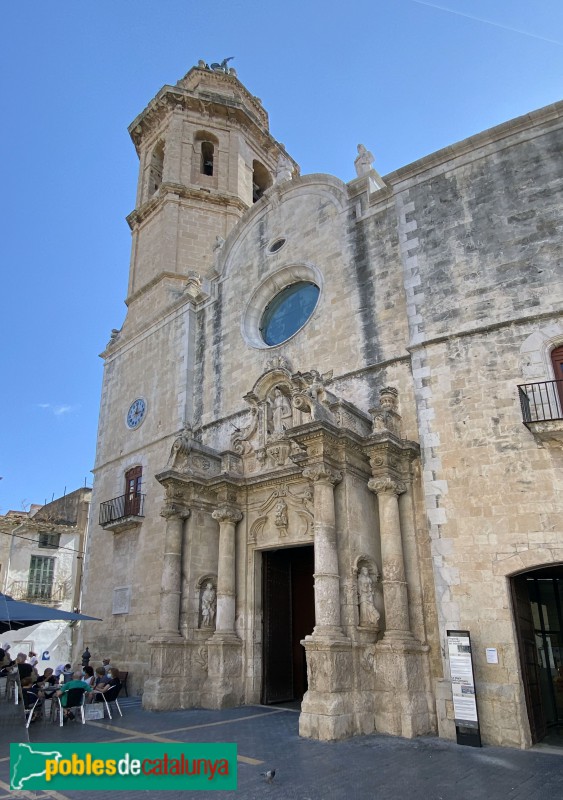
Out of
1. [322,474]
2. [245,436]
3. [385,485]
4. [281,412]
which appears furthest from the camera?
[245,436]

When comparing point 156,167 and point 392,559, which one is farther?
point 156,167

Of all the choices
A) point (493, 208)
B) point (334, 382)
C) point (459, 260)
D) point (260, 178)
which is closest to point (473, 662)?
point (334, 382)

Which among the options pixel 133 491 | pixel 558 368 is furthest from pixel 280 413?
pixel 133 491

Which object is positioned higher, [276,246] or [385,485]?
[276,246]

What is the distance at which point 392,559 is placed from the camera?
9586mm

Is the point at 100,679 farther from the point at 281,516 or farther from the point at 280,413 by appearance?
the point at 280,413

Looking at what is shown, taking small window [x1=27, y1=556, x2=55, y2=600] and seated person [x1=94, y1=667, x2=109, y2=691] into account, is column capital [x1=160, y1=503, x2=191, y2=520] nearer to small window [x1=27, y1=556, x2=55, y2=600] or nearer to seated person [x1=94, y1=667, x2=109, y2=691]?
seated person [x1=94, y1=667, x2=109, y2=691]

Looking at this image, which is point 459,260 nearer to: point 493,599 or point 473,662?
point 493,599

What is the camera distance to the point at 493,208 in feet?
36.1

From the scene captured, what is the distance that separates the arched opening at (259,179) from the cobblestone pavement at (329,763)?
18521 millimetres

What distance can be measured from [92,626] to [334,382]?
9530 millimetres

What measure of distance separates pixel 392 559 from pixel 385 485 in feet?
3.98

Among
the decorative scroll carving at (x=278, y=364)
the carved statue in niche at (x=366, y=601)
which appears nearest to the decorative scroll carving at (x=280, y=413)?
the decorative scroll carving at (x=278, y=364)

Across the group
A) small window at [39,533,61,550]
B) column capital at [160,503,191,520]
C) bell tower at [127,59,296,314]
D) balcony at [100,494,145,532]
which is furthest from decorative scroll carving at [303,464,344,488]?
small window at [39,533,61,550]
